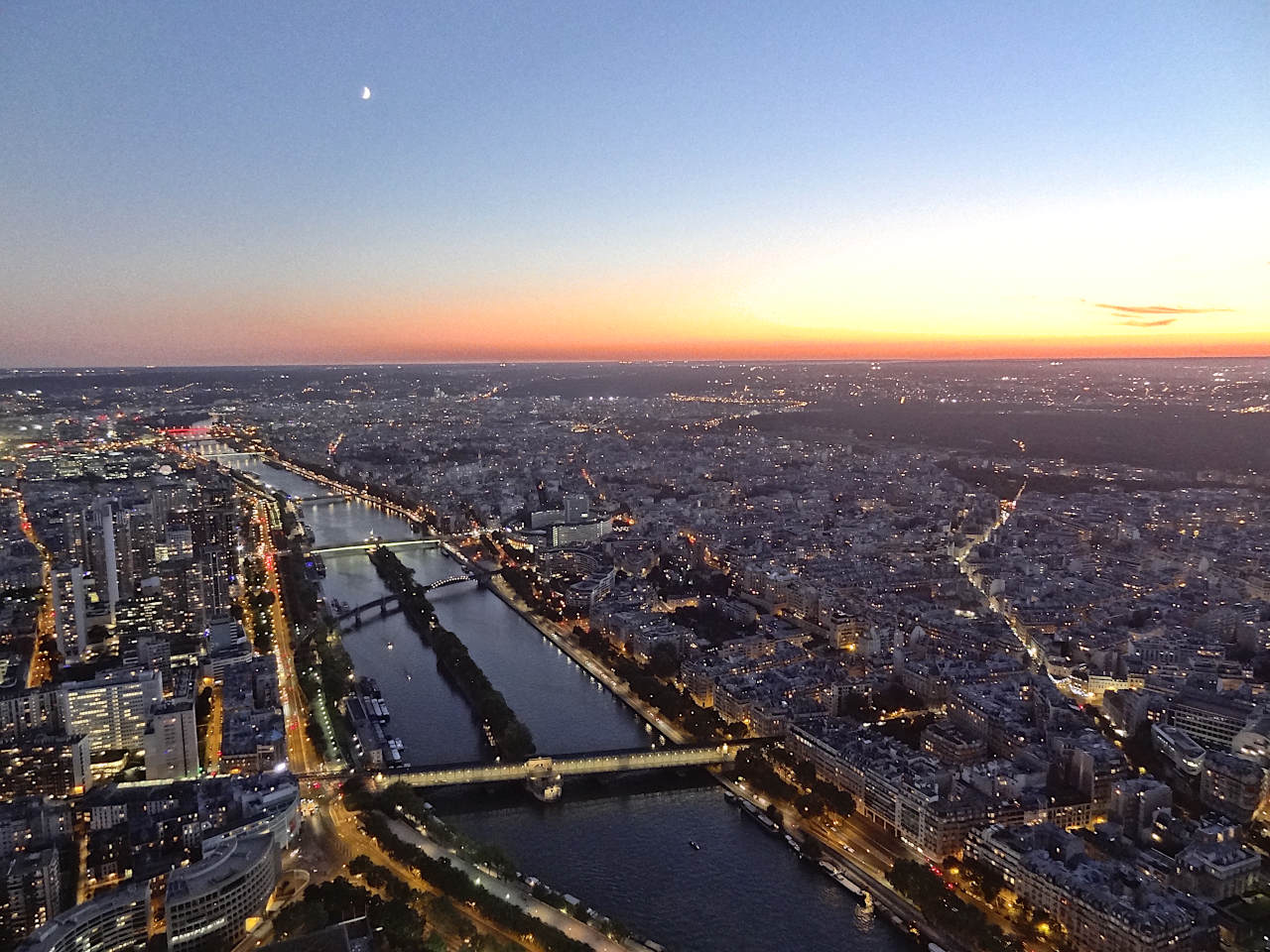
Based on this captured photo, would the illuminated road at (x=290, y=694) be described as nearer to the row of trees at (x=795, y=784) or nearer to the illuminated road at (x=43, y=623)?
the illuminated road at (x=43, y=623)

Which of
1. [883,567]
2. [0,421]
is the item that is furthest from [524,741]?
[0,421]

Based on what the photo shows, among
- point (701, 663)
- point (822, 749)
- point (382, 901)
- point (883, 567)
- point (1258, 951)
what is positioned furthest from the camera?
point (883, 567)

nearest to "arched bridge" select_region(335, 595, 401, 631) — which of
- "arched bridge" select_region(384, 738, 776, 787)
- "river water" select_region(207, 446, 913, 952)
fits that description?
"river water" select_region(207, 446, 913, 952)

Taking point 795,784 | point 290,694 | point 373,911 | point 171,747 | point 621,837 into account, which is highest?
point 171,747

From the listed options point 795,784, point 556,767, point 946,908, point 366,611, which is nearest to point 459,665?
point 556,767

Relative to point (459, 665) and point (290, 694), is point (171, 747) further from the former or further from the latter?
point (459, 665)

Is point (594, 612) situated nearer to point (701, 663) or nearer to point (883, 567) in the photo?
point (701, 663)
